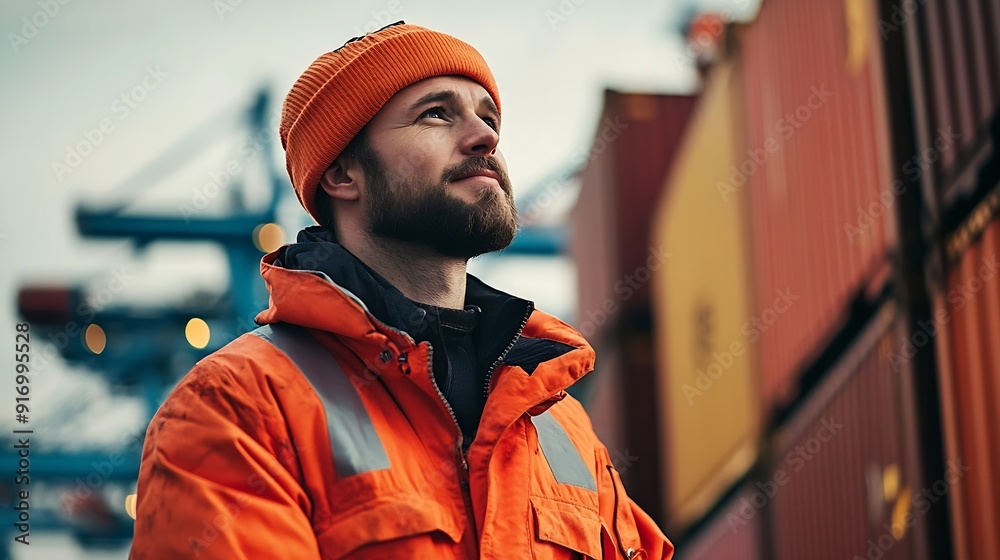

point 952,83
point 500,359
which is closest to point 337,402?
point 500,359

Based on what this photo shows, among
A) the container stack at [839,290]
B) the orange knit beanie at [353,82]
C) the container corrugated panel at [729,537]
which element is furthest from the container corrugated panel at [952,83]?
the container corrugated panel at [729,537]

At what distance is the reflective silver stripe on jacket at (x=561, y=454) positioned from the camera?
221 cm

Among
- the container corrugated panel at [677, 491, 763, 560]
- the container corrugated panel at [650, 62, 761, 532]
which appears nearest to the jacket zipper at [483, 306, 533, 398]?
the container corrugated panel at [650, 62, 761, 532]

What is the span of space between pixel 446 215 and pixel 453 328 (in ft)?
0.77

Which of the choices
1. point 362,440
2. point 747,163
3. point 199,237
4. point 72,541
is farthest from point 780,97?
point 72,541

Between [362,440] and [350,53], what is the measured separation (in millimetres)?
1032

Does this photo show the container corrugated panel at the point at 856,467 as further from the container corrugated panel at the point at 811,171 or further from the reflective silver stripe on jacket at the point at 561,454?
the reflective silver stripe on jacket at the point at 561,454

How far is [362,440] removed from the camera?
1.96 metres

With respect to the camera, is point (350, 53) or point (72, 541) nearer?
point (350, 53)

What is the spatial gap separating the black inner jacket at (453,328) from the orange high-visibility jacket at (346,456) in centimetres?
3

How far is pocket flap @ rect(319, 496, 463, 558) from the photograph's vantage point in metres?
1.87

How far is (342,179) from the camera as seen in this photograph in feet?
8.61

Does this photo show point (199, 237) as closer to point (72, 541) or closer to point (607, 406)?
point (607, 406)

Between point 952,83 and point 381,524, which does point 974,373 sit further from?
point 381,524
